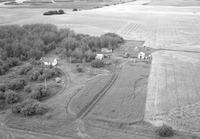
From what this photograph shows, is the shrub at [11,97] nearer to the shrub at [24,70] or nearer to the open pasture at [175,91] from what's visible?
the shrub at [24,70]

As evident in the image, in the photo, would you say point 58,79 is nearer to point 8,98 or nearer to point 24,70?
point 24,70

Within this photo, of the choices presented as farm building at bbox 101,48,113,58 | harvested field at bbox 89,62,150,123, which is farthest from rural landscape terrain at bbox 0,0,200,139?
farm building at bbox 101,48,113,58

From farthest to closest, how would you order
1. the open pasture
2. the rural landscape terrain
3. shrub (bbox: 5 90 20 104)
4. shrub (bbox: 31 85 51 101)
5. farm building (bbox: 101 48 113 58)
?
1. farm building (bbox: 101 48 113 58)
2. shrub (bbox: 31 85 51 101)
3. shrub (bbox: 5 90 20 104)
4. the open pasture
5. the rural landscape terrain

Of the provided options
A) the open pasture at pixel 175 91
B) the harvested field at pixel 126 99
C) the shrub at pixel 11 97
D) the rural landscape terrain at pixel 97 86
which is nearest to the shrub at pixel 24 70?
the rural landscape terrain at pixel 97 86

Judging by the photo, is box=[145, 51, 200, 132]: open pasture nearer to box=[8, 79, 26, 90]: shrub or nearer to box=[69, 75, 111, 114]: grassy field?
box=[69, 75, 111, 114]: grassy field

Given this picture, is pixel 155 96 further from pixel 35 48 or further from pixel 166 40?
pixel 166 40

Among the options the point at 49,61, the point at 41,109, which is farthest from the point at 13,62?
the point at 41,109
